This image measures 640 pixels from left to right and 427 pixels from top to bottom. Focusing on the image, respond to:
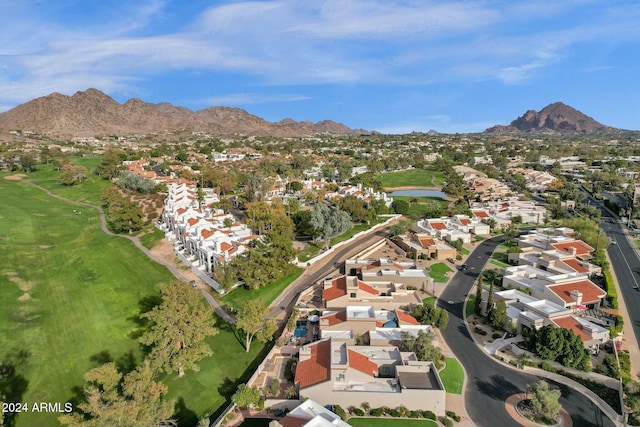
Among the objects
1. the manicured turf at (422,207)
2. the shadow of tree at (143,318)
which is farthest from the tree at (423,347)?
the manicured turf at (422,207)

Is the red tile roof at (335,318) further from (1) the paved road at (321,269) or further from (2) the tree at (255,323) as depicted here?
(1) the paved road at (321,269)

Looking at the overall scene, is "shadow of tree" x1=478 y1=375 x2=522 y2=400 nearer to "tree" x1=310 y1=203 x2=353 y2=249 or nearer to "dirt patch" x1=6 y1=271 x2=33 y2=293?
"tree" x1=310 y1=203 x2=353 y2=249

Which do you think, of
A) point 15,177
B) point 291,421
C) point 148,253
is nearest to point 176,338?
point 291,421

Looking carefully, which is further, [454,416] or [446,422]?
[454,416]

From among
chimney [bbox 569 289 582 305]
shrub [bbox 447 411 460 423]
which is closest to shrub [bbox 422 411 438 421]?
shrub [bbox 447 411 460 423]

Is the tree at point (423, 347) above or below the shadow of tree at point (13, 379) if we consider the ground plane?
above

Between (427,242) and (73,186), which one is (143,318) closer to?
(427,242)
